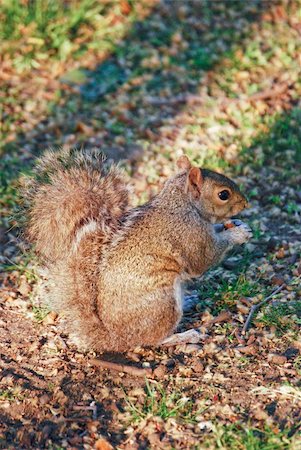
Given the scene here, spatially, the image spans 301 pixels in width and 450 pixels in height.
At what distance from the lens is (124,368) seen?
3885 mm

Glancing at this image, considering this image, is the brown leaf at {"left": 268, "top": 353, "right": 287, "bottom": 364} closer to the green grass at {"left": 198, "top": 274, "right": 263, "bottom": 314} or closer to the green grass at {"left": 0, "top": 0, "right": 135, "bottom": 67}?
the green grass at {"left": 198, "top": 274, "right": 263, "bottom": 314}

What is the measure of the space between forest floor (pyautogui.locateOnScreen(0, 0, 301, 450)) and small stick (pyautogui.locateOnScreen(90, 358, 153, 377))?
0.03m

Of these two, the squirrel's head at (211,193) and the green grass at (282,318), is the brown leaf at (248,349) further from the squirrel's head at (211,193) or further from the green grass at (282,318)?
the squirrel's head at (211,193)

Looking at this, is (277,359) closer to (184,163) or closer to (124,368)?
(124,368)

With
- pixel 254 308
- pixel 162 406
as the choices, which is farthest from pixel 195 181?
pixel 162 406

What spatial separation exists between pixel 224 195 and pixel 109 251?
2.46ft

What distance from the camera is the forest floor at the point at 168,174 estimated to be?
3.53 m

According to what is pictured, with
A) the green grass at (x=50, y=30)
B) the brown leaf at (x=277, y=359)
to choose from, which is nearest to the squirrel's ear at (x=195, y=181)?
the brown leaf at (x=277, y=359)

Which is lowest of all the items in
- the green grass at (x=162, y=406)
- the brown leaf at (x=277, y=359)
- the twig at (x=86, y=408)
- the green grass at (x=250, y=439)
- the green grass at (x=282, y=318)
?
→ the green grass at (x=282, y=318)

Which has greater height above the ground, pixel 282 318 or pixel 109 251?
pixel 109 251

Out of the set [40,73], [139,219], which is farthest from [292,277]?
[40,73]

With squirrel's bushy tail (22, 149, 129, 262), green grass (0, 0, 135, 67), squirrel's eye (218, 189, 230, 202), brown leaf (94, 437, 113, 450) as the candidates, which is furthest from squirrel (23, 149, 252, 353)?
green grass (0, 0, 135, 67)

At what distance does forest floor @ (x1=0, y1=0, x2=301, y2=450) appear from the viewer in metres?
3.53

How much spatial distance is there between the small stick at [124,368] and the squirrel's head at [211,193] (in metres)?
0.89
